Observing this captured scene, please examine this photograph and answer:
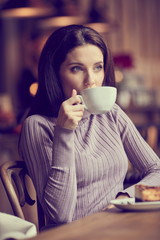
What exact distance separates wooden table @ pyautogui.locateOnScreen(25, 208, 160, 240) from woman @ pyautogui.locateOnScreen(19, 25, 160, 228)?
29 centimetres

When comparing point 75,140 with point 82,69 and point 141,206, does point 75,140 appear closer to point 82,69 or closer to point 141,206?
point 82,69

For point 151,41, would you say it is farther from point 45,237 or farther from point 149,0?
point 45,237

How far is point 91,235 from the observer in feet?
2.98

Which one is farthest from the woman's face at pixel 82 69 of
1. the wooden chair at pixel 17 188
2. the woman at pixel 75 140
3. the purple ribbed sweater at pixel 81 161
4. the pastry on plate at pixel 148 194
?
the pastry on plate at pixel 148 194

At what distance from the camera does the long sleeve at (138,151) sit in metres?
1.60

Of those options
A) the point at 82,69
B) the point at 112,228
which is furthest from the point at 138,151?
the point at 112,228

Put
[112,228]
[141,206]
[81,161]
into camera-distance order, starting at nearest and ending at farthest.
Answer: [112,228] < [141,206] < [81,161]

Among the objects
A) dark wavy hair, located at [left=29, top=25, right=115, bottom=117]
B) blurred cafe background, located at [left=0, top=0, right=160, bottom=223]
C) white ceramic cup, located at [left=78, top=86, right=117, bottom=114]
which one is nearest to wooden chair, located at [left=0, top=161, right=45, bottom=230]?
dark wavy hair, located at [left=29, top=25, right=115, bottom=117]

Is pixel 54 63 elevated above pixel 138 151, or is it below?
above

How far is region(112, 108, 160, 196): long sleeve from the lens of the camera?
5.24 feet

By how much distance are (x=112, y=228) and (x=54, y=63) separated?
2.54ft

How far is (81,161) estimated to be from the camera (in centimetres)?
145

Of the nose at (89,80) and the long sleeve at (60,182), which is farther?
the nose at (89,80)

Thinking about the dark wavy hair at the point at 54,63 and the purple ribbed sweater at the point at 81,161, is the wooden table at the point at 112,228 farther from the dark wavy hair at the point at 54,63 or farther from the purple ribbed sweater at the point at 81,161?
the dark wavy hair at the point at 54,63
